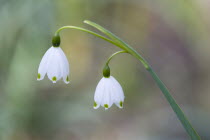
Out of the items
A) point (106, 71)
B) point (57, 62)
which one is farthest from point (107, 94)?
point (57, 62)

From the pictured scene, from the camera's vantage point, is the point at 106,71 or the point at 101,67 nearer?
the point at 106,71

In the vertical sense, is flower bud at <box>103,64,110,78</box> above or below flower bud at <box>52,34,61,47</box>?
below

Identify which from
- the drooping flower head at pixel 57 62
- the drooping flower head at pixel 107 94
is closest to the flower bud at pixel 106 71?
the drooping flower head at pixel 107 94

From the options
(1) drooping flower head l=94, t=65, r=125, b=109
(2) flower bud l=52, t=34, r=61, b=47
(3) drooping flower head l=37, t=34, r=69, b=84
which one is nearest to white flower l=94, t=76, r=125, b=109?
(1) drooping flower head l=94, t=65, r=125, b=109

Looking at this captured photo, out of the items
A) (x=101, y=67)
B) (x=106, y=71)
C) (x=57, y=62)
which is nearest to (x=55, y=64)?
(x=57, y=62)

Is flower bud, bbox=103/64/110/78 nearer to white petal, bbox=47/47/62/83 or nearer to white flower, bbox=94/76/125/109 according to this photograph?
white flower, bbox=94/76/125/109

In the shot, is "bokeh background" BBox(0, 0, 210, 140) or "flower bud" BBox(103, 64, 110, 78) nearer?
"flower bud" BBox(103, 64, 110, 78)

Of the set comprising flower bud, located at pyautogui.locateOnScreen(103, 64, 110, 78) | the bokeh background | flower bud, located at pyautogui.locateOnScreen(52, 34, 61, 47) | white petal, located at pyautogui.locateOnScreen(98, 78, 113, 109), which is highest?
the bokeh background

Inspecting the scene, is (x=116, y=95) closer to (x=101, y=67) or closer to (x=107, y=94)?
(x=107, y=94)

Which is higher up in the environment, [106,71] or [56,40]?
[56,40]

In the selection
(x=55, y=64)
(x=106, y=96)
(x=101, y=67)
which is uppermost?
(x=101, y=67)
